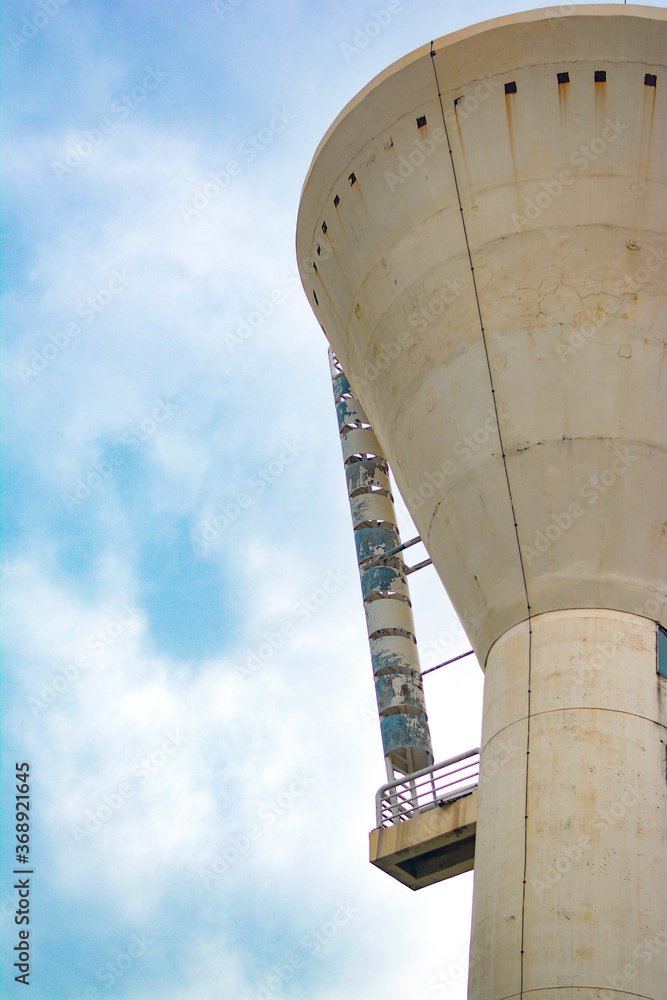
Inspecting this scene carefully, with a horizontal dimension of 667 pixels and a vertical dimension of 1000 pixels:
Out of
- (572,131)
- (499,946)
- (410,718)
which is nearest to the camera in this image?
(499,946)

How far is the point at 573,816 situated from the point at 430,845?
4.48 meters

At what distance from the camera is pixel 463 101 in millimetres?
15023

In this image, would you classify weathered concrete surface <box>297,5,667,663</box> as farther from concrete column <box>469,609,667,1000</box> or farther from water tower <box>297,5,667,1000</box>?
concrete column <box>469,609,667,1000</box>

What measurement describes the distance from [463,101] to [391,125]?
1.04 metres

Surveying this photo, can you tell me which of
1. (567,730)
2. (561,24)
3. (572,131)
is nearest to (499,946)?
(567,730)

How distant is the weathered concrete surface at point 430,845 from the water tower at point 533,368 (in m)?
2.70

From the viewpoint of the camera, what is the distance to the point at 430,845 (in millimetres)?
16078

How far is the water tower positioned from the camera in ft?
41.6

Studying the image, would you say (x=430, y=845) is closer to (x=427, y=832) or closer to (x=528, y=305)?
(x=427, y=832)

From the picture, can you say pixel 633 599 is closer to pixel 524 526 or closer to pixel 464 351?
pixel 524 526

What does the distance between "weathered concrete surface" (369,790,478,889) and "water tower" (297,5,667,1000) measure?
270 centimetres

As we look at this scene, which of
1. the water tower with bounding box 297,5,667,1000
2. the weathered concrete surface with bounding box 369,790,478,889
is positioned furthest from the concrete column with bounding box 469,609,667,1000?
the weathered concrete surface with bounding box 369,790,478,889

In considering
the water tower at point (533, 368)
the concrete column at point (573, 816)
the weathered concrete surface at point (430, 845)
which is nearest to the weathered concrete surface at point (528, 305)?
the water tower at point (533, 368)

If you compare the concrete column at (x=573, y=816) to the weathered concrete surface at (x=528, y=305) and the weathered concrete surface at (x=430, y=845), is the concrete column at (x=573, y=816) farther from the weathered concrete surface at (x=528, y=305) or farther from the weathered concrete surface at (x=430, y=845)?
the weathered concrete surface at (x=430, y=845)
